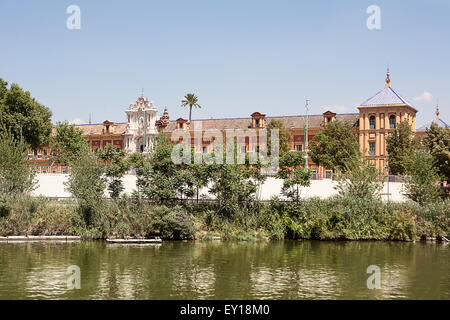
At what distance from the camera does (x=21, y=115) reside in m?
69.4

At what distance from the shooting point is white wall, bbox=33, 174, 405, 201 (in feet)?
165

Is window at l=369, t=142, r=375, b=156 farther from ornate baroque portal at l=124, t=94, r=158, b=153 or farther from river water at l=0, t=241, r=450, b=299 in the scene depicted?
river water at l=0, t=241, r=450, b=299

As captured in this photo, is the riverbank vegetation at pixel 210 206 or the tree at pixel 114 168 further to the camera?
the tree at pixel 114 168

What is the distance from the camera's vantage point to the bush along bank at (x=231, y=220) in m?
40.2

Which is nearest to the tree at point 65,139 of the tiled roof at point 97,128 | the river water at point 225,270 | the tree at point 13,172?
the tiled roof at point 97,128

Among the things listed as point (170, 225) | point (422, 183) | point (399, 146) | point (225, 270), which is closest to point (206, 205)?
point (170, 225)

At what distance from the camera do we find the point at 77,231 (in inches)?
1569

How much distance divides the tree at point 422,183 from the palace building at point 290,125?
67.7 feet

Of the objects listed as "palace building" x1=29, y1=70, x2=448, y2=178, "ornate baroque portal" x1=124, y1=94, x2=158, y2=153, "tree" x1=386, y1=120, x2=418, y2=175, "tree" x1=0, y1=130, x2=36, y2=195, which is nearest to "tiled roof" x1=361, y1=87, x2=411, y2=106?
"palace building" x1=29, y1=70, x2=448, y2=178

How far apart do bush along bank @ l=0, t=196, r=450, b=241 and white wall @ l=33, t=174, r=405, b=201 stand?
6371mm

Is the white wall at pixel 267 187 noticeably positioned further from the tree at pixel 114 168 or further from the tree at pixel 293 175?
the tree at pixel 293 175
